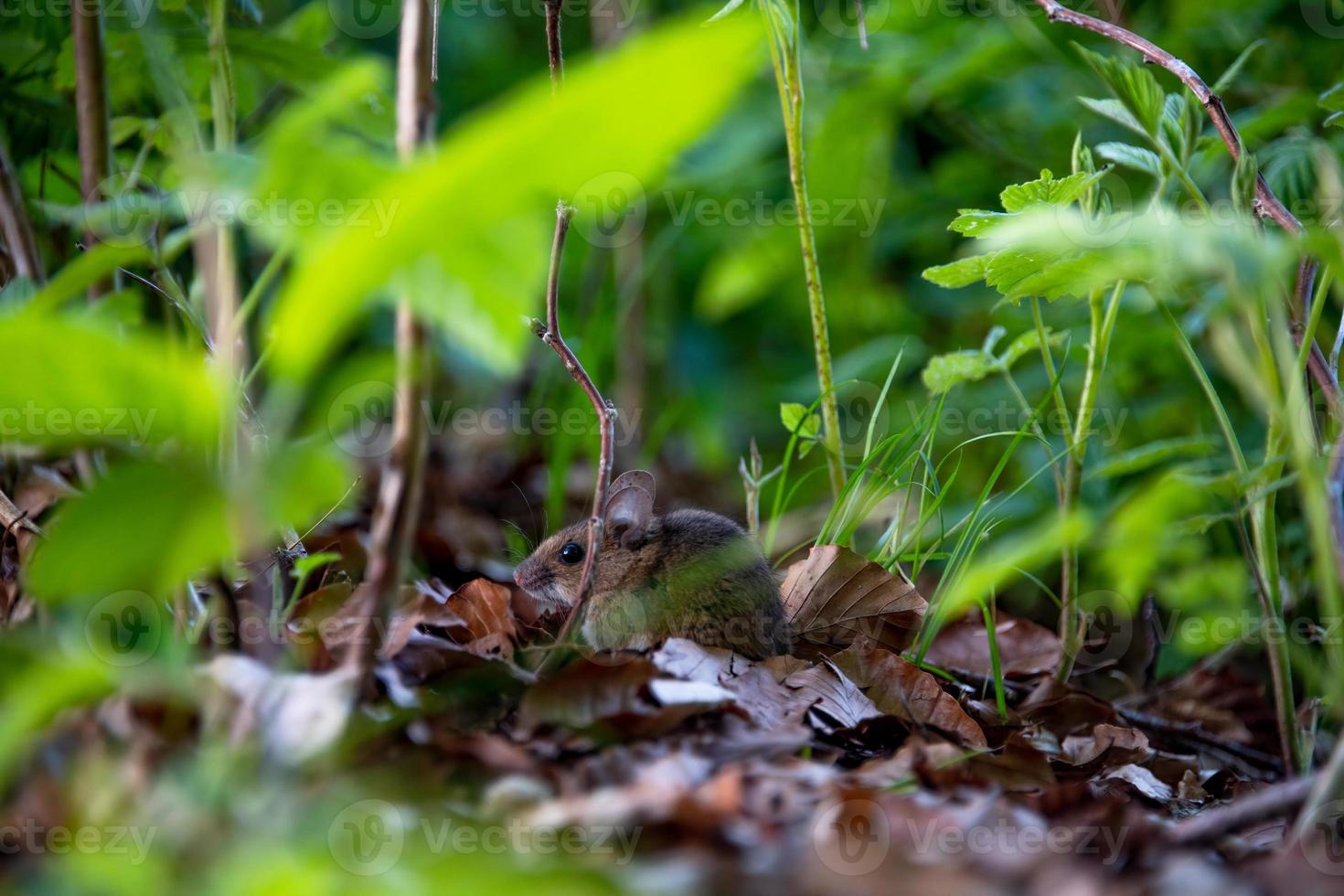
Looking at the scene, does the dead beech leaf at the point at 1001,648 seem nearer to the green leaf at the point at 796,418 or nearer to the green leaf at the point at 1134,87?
the green leaf at the point at 796,418

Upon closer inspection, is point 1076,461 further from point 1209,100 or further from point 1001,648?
point 1209,100

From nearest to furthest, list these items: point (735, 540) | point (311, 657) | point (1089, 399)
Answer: point (311, 657)
point (1089, 399)
point (735, 540)

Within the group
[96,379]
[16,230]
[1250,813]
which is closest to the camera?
[96,379]

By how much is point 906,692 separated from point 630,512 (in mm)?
1393

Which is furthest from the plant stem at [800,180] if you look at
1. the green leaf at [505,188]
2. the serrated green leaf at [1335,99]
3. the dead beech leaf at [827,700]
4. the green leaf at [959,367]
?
the green leaf at [505,188]

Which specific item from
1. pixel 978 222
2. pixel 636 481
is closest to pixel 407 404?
pixel 978 222

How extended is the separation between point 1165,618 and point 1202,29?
2.87 m

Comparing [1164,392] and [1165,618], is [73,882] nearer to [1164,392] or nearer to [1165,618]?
[1165,618]

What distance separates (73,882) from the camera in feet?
4.55

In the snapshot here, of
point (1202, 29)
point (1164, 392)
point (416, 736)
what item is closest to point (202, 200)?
point (416, 736)

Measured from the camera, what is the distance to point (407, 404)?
1.56m

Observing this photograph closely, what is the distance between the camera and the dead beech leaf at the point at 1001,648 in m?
3.36

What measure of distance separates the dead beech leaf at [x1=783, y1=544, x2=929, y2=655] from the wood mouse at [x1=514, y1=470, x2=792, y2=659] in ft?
0.27

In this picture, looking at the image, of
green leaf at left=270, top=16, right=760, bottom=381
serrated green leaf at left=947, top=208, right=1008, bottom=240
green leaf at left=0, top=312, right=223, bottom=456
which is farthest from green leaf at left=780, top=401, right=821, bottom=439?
green leaf at left=0, top=312, right=223, bottom=456
